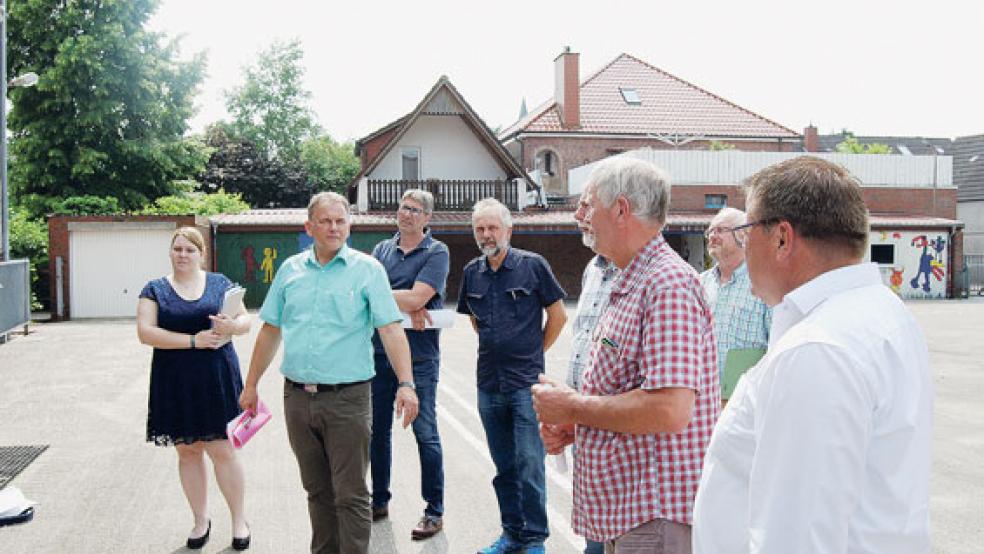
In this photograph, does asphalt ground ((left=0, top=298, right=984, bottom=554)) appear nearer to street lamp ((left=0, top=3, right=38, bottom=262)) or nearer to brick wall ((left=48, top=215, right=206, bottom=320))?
street lamp ((left=0, top=3, right=38, bottom=262))

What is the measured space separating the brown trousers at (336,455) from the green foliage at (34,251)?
79.0 ft

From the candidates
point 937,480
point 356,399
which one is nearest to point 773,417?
point 356,399

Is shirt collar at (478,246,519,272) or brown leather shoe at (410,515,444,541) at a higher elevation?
shirt collar at (478,246,519,272)

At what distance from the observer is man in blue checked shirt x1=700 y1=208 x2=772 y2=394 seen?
189 inches

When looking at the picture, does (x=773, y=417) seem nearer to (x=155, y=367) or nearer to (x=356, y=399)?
(x=356, y=399)

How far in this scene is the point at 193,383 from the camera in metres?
5.49

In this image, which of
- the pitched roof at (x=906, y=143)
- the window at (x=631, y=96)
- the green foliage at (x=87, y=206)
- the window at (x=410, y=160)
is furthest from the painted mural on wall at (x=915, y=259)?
the green foliage at (x=87, y=206)

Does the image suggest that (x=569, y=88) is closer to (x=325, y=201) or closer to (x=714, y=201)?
(x=714, y=201)

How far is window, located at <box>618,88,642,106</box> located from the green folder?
38.8 meters

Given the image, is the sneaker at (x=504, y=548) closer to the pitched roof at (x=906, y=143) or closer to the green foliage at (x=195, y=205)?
the green foliage at (x=195, y=205)

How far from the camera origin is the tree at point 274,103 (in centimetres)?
6775

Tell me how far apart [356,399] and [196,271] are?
5.14 feet

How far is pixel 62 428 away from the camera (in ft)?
30.5

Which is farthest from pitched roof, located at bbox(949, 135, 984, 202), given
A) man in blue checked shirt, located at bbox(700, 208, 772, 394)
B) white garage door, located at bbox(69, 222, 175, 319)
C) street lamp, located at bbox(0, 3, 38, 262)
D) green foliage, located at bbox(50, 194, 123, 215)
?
man in blue checked shirt, located at bbox(700, 208, 772, 394)
